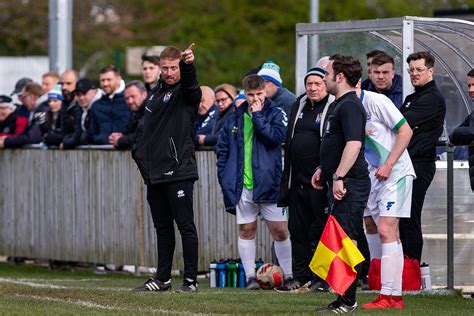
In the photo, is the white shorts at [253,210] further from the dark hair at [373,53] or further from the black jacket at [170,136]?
the dark hair at [373,53]

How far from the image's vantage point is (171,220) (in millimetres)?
13445

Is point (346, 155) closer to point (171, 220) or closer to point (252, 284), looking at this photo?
point (171, 220)

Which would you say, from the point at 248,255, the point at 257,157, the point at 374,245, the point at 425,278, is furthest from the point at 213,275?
the point at 425,278

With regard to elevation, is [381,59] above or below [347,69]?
above

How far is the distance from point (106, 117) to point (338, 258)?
736 cm

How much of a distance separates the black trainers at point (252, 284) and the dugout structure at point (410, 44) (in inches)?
77.1

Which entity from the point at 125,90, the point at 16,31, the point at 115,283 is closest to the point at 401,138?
the point at 115,283

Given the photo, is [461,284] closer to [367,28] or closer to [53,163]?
[367,28]

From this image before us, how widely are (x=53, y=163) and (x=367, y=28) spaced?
579cm

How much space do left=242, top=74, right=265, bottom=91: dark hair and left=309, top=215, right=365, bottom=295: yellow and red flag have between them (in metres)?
3.23

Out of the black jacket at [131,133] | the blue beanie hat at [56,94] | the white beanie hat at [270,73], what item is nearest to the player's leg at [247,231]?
the white beanie hat at [270,73]

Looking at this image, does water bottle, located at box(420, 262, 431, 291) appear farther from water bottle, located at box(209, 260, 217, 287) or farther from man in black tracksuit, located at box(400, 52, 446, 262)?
water bottle, located at box(209, 260, 217, 287)

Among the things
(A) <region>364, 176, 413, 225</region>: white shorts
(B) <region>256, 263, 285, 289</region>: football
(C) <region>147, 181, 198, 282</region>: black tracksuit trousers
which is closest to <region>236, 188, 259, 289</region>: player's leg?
(B) <region>256, 263, 285, 289</region>: football

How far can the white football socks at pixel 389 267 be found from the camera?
38.0 ft
